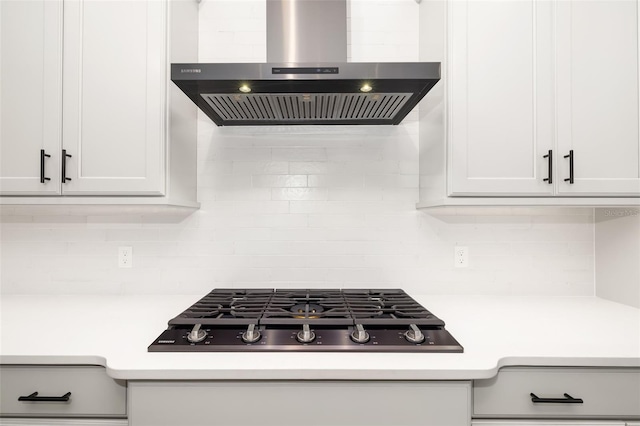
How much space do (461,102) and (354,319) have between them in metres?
0.97

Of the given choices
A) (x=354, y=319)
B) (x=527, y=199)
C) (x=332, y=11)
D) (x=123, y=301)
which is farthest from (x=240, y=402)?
(x=332, y=11)

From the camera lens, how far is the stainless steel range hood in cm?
125

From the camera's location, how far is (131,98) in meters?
1.43

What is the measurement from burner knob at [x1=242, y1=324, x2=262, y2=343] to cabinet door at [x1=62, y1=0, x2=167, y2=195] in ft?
2.37

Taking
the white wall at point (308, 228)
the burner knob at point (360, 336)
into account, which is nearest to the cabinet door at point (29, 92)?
the white wall at point (308, 228)

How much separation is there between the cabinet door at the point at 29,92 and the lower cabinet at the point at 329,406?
3.44 ft

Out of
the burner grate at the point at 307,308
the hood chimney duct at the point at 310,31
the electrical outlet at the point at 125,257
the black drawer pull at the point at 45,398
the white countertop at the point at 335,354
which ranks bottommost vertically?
the black drawer pull at the point at 45,398

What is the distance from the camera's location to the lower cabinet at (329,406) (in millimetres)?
1008

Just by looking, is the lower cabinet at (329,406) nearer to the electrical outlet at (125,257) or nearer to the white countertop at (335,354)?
the white countertop at (335,354)

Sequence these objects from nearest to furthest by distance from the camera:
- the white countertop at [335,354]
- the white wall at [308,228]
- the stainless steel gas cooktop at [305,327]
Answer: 1. the white countertop at [335,354]
2. the stainless steel gas cooktop at [305,327]
3. the white wall at [308,228]

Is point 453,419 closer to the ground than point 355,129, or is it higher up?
closer to the ground

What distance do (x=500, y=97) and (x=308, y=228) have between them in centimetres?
105

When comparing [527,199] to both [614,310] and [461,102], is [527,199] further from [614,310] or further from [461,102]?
[614,310]

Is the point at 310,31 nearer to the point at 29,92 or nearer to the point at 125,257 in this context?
the point at 29,92
